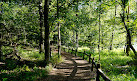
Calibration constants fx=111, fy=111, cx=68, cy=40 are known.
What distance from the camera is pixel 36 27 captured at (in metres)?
21.7

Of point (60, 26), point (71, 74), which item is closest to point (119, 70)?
point (71, 74)

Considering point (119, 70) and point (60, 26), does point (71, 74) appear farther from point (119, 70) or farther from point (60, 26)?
point (60, 26)

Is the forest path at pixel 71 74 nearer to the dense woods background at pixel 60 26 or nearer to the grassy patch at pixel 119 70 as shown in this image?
the dense woods background at pixel 60 26

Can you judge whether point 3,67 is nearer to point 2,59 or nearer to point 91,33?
point 2,59

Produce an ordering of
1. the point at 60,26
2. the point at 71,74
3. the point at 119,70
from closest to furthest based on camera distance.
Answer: the point at 71,74
the point at 119,70
the point at 60,26

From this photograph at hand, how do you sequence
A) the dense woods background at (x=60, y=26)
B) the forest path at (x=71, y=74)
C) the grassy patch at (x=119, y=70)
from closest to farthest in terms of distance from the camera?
the grassy patch at (x=119, y=70) < the forest path at (x=71, y=74) < the dense woods background at (x=60, y=26)

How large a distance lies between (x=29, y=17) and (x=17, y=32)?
1240cm

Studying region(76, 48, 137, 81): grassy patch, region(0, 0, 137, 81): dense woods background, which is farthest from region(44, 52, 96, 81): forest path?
region(76, 48, 137, 81): grassy patch

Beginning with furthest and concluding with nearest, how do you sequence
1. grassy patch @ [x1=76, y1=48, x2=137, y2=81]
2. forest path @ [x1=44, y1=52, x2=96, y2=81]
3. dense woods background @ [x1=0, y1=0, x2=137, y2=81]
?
dense woods background @ [x1=0, y1=0, x2=137, y2=81] < forest path @ [x1=44, y1=52, x2=96, y2=81] < grassy patch @ [x1=76, y1=48, x2=137, y2=81]

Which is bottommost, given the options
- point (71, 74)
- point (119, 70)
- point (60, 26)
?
point (119, 70)

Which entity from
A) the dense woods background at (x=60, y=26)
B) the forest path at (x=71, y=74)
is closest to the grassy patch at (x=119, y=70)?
the dense woods background at (x=60, y=26)

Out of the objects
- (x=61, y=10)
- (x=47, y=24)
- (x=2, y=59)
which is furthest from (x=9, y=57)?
(x=61, y=10)

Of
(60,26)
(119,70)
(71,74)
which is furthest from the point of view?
(60,26)

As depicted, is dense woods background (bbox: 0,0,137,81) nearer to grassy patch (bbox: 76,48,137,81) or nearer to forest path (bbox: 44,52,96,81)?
grassy patch (bbox: 76,48,137,81)
